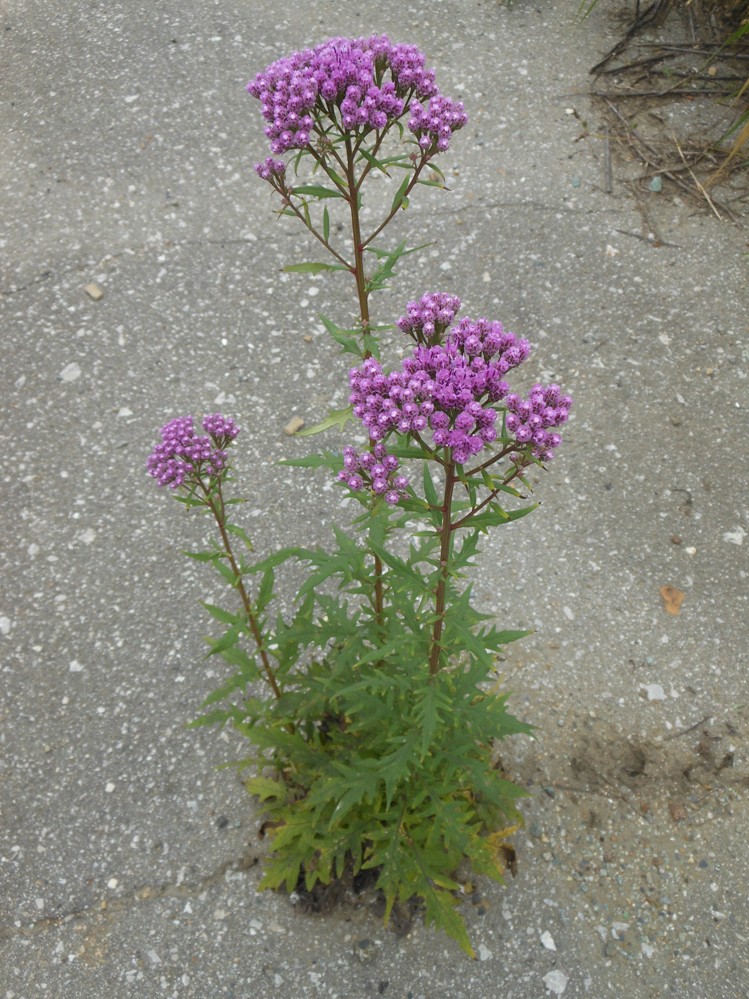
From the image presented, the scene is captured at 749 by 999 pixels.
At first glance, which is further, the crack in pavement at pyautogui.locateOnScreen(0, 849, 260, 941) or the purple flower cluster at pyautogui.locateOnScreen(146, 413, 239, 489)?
the crack in pavement at pyautogui.locateOnScreen(0, 849, 260, 941)

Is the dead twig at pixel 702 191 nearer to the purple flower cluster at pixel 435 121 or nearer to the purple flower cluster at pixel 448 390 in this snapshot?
the purple flower cluster at pixel 435 121

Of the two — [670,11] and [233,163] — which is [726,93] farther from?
[233,163]

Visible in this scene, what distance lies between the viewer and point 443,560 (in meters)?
2.10

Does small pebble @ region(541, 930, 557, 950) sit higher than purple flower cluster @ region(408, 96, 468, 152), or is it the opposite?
purple flower cluster @ region(408, 96, 468, 152)

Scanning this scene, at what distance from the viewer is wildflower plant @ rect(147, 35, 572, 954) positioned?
197cm

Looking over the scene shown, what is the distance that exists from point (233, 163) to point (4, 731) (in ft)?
12.5

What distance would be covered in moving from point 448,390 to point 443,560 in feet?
1.54

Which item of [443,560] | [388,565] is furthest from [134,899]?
[443,560]

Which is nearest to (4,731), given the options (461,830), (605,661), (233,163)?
(461,830)

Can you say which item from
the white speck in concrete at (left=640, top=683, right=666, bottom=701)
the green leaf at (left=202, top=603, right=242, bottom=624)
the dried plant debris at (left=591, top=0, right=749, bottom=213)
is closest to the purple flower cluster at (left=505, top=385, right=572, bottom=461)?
the green leaf at (left=202, top=603, right=242, bottom=624)

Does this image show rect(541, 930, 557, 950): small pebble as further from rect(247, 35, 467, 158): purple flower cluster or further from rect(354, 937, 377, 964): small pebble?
rect(247, 35, 467, 158): purple flower cluster

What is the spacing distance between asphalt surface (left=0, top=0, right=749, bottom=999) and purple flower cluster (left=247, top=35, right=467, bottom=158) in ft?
7.17

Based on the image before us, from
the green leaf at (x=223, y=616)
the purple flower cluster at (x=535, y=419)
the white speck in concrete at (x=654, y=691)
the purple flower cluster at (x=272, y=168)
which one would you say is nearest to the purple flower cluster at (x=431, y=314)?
the purple flower cluster at (x=535, y=419)

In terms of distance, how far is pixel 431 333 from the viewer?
2.07 meters
